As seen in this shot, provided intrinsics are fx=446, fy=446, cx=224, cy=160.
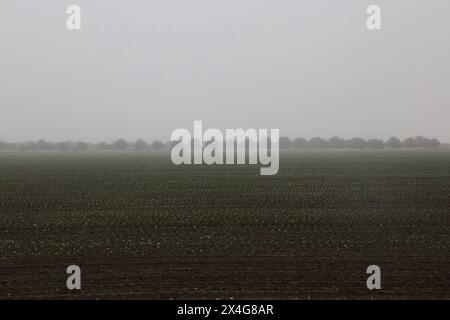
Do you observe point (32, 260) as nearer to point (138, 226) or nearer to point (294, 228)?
point (138, 226)

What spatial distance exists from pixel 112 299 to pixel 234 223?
8359 mm

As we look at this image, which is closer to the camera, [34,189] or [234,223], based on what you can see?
[234,223]

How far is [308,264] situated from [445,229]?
283 inches

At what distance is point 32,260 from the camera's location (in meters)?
12.4

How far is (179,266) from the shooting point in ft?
38.9

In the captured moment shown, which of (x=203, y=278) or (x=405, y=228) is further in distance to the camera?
(x=405, y=228)

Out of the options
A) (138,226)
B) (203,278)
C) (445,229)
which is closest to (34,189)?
(138,226)

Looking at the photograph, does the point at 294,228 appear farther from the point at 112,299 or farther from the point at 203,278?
the point at 112,299

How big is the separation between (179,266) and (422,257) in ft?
22.4

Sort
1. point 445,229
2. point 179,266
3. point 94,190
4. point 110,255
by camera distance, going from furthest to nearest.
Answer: point 94,190, point 445,229, point 110,255, point 179,266

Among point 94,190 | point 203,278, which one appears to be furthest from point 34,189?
point 203,278
